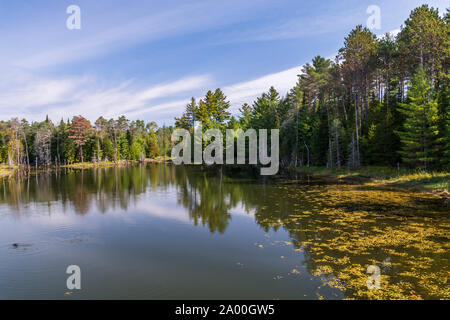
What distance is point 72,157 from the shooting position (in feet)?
295

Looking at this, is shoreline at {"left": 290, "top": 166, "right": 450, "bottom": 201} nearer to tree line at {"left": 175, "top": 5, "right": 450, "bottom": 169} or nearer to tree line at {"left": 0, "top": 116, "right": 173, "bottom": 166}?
tree line at {"left": 175, "top": 5, "right": 450, "bottom": 169}

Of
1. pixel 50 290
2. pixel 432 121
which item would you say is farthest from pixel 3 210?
pixel 432 121

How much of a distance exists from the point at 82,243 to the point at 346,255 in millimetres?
12103

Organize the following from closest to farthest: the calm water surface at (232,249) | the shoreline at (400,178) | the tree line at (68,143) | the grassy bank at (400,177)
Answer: the calm water surface at (232,249) < the shoreline at (400,178) < the grassy bank at (400,177) < the tree line at (68,143)

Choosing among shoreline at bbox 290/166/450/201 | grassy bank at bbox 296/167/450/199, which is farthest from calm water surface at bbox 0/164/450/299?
grassy bank at bbox 296/167/450/199

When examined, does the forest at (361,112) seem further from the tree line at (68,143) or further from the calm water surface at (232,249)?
the calm water surface at (232,249)

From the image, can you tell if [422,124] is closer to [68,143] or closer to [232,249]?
[232,249]

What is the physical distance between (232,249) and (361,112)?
42.2 metres

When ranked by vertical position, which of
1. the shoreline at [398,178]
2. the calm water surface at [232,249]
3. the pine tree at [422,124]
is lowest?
the calm water surface at [232,249]

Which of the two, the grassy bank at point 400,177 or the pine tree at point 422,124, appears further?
the pine tree at point 422,124

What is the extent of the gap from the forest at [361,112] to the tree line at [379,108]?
4.9 inches

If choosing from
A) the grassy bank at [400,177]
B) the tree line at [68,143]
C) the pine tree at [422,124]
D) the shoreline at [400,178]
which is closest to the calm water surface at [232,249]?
the shoreline at [400,178]

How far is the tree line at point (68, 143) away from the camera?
84.3 m

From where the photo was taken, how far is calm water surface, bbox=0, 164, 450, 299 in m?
8.72
